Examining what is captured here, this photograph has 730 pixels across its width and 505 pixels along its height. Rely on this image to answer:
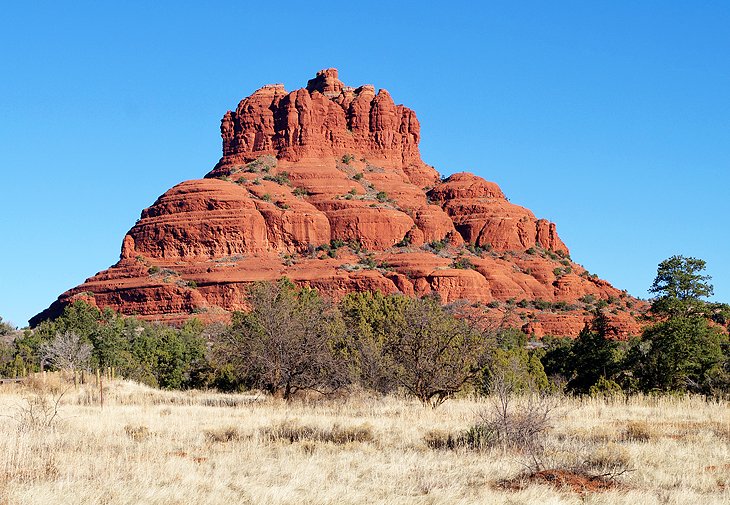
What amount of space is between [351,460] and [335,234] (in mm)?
112358

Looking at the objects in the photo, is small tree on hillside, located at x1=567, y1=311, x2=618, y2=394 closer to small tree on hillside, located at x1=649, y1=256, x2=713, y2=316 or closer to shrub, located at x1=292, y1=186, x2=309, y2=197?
small tree on hillside, located at x1=649, y1=256, x2=713, y2=316

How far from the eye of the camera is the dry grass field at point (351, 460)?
1178 centimetres

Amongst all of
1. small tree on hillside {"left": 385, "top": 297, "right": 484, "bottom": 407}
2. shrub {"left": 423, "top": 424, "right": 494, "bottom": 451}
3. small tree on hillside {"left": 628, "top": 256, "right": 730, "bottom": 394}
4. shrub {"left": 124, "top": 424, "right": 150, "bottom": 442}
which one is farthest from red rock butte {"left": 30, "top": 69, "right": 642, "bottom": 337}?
shrub {"left": 423, "top": 424, "right": 494, "bottom": 451}

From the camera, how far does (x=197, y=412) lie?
23922 mm

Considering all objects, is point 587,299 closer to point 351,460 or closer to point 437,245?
point 437,245

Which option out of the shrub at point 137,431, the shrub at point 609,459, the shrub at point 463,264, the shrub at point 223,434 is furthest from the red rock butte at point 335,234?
the shrub at point 609,459

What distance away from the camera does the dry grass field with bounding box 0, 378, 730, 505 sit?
11.8 m

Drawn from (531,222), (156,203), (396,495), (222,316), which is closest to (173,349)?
(396,495)

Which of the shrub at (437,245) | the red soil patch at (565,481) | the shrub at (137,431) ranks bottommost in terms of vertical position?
the red soil patch at (565,481)

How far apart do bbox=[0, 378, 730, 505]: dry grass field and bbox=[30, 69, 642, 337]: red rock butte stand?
7936 cm

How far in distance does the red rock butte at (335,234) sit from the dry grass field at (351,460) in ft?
260

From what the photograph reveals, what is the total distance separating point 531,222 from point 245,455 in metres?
128

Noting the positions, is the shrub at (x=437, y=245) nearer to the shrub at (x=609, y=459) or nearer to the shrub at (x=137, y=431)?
the shrub at (x=137, y=431)

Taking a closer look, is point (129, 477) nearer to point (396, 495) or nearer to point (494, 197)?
point (396, 495)
